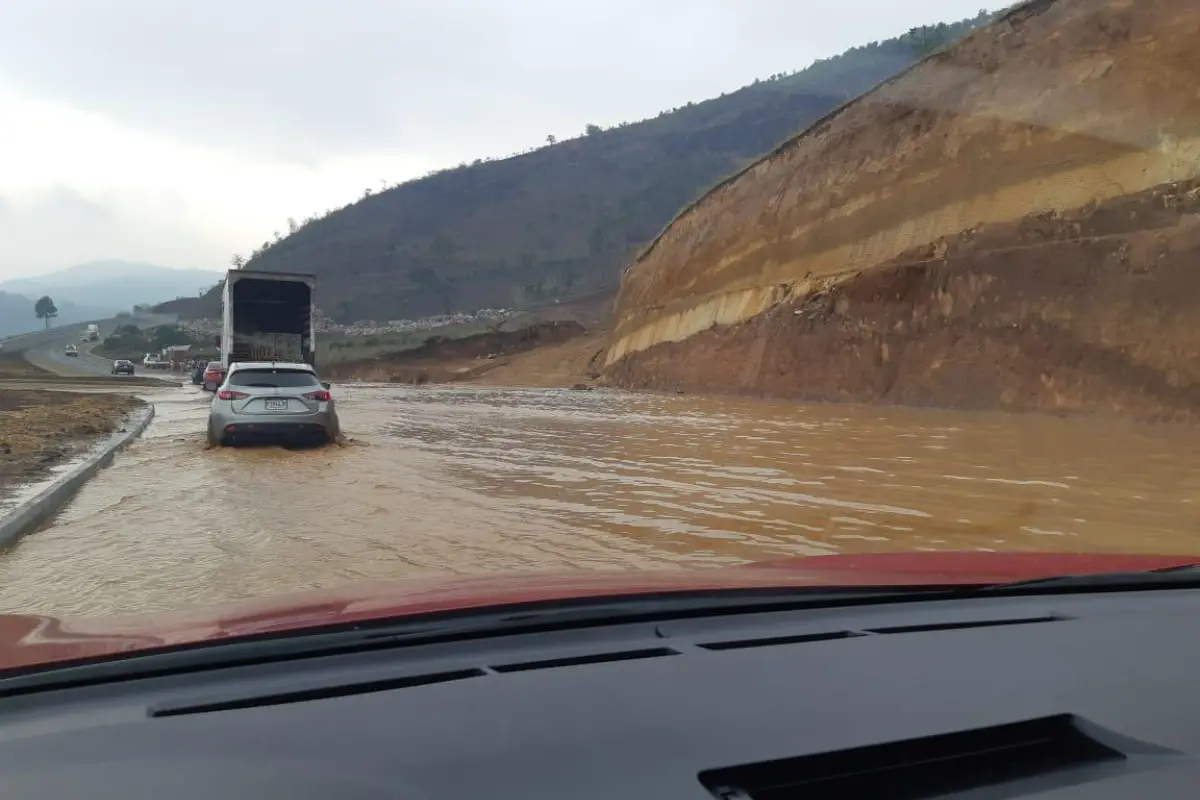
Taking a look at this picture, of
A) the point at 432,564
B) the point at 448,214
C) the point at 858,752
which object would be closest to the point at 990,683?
the point at 858,752

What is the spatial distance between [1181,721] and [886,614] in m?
0.88

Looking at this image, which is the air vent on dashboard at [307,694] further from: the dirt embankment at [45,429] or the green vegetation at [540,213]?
the green vegetation at [540,213]

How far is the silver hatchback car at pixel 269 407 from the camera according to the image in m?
14.0

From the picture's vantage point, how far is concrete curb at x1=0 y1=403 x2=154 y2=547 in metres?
7.84

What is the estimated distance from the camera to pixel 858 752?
6.43 ft

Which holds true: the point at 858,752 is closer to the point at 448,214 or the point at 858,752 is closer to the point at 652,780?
the point at 652,780

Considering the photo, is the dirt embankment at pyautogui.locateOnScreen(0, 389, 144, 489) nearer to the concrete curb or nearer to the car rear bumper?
the concrete curb

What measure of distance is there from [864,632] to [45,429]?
647 inches

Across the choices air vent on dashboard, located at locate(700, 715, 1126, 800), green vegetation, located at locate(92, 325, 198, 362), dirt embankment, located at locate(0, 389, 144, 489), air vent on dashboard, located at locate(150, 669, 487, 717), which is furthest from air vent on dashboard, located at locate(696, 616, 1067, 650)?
green vegetation, located at locate(92, 325, 198, 362)

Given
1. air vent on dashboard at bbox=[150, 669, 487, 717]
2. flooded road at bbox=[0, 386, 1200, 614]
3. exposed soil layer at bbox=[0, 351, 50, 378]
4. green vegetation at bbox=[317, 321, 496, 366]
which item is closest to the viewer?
air vent on dashboard at bbox=[150, 669, 487, 717]

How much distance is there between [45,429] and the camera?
15.9 meters

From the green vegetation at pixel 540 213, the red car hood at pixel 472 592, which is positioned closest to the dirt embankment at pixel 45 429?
the red car hood at pixel 472 592

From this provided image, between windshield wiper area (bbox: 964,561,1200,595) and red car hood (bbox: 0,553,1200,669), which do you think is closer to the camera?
red car hood (bbox: 0,553,1200,669)

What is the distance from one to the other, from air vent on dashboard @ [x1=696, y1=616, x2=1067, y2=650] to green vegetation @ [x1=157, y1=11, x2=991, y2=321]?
106905 mm
